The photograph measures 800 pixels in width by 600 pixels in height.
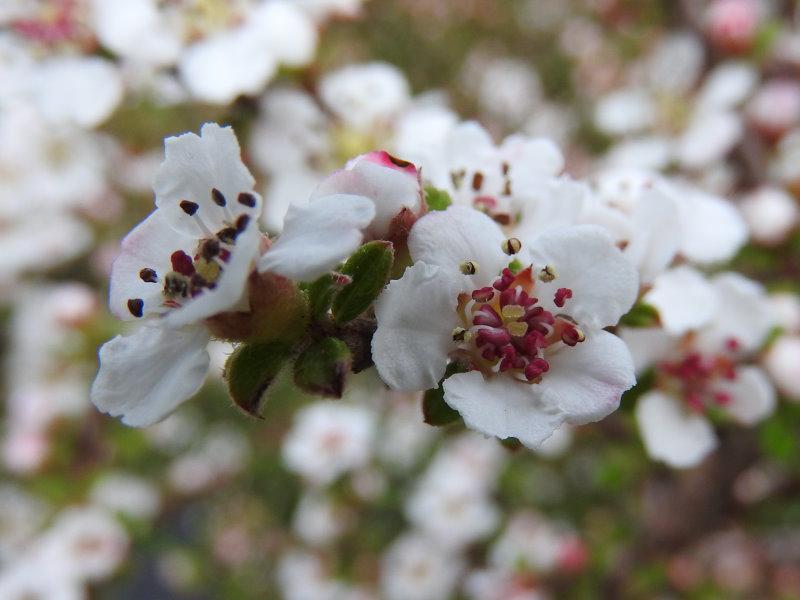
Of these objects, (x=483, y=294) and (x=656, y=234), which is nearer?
(x=483, y=294)

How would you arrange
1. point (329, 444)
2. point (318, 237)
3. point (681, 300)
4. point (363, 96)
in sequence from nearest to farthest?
point (318, 237) < point (681, 300) < point (363, 96) < point (329, 444)

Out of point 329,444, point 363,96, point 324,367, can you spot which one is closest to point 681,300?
point 324,367

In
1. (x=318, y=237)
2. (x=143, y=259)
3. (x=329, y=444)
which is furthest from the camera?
(x=329, y=444)

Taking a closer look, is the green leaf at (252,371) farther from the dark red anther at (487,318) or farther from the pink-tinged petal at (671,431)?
the pink-tinged petal at (671,431)

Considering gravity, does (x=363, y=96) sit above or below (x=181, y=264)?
below

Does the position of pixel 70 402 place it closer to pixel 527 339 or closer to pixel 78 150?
pixel 78 150

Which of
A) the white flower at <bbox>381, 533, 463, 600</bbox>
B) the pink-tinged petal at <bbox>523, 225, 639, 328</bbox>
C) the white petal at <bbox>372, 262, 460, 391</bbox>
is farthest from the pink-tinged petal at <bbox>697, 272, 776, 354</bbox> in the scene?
the white flower at <bbox>381, 533, 463, 600</bbox>

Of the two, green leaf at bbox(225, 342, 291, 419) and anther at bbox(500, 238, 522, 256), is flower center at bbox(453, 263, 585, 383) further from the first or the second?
green leaf at bbox(225, 342, 291, 419)

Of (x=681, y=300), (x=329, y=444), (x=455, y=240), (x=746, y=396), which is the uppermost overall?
(x=455, y=240)

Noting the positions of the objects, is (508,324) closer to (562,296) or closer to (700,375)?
(562,296)
